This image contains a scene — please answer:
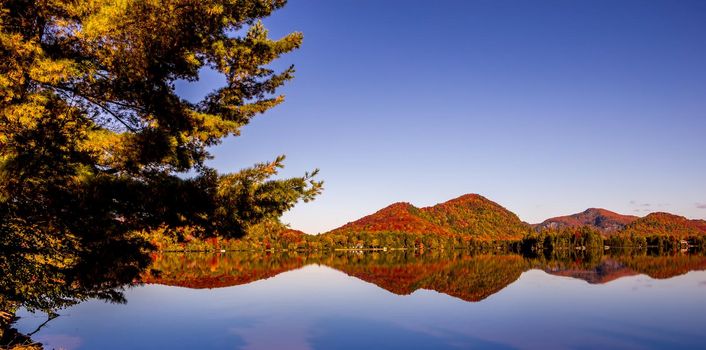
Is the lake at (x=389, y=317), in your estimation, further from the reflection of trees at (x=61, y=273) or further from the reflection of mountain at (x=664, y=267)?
the reflection of mountain at (x=664, y=267)

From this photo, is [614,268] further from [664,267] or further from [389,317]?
[389,317]

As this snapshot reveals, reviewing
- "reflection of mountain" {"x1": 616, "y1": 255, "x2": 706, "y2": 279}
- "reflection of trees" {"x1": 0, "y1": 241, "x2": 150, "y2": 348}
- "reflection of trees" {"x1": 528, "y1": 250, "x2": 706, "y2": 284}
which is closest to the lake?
"reflection of trees" {"x1": 0, "y1": 241, "x2": 150, "y2": 348}

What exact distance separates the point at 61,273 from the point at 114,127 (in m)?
3.89

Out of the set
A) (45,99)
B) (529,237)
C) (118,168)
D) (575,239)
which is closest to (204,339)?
(118,168)

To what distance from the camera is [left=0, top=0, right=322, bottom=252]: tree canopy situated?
9625 millimetres

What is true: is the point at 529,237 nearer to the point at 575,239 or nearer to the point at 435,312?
the point at 575,239

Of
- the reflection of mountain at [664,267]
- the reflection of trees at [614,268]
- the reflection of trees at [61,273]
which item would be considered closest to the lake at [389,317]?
the reflection of trees at [61,273]

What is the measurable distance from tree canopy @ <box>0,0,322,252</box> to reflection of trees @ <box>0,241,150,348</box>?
1.49 feet

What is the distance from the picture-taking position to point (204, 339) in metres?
24.4

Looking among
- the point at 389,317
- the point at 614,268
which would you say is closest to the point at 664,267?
the point at 614,268

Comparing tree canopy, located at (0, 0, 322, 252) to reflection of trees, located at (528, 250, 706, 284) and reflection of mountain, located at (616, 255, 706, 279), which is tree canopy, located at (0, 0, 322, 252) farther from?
reflection of mountain, located at (616, 255, 706, 279)

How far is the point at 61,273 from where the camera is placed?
1141 cm

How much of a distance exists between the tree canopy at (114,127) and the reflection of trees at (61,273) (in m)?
0.45

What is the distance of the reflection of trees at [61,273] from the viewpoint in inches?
403
